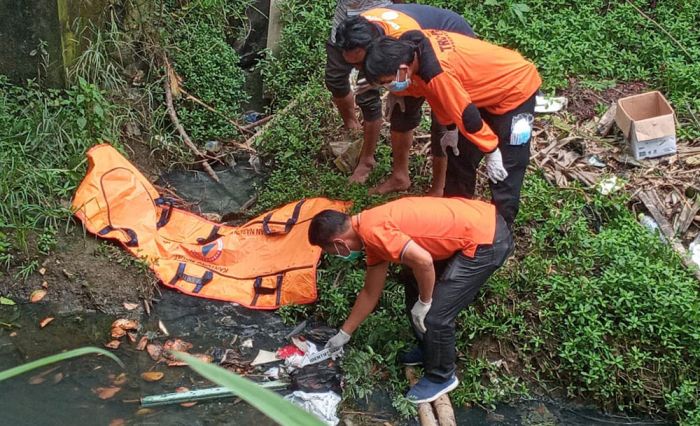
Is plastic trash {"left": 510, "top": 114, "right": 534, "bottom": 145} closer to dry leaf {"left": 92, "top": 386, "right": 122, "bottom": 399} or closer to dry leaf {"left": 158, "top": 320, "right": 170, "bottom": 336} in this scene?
dry leaf {"left": 158, "top": 320, "right": 170, "bottom": 336}

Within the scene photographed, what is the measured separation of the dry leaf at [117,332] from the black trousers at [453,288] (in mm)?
1804

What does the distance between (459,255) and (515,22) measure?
11.4 feet

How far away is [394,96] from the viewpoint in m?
4.53

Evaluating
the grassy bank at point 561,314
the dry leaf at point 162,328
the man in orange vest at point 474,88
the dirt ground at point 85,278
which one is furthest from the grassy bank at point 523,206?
the dry leaf at point 162,328

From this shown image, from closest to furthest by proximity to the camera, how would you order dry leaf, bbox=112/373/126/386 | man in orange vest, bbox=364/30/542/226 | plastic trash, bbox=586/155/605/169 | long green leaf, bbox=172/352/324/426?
long green leaf, bbox=172/352/324/426 < man in orange vest, bbox=364/30/542/226 < dry leaf, bbox=112/373/126/386 < plastic trash, bbox=586/155/605/169

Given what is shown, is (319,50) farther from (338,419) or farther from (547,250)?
(338,419)

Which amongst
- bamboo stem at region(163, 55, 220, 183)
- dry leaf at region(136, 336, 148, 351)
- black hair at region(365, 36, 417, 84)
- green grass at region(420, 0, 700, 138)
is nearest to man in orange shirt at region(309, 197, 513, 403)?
black hair at region(365, 36, 417, 84)

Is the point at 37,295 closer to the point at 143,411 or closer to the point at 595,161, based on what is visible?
the point at 143,411

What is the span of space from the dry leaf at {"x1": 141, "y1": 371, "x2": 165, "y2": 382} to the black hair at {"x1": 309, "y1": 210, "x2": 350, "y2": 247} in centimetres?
122

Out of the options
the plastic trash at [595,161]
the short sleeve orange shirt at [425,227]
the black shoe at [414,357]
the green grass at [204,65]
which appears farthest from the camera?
the green grass at [204,65]

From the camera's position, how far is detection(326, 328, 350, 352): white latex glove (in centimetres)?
397

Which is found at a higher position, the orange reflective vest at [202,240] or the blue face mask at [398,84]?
the blue face mask at [398,84]

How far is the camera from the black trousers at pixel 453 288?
3697 mm

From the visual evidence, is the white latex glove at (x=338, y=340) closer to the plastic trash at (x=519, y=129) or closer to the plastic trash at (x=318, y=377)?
the plastic trash at (x=318, y=377)
